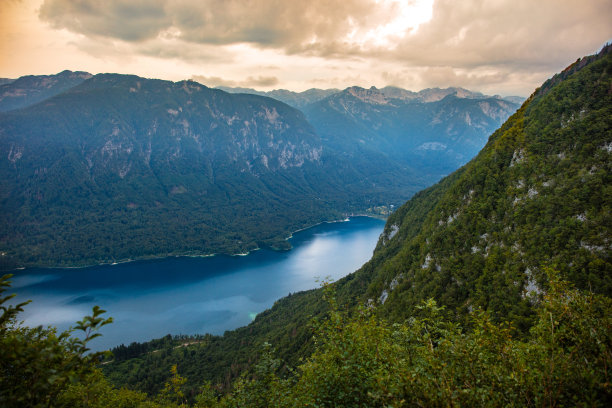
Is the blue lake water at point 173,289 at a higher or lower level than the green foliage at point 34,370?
lower

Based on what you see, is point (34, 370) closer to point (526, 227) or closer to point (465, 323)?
point (465, 323)

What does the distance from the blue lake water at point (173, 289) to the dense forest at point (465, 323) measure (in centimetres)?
2298

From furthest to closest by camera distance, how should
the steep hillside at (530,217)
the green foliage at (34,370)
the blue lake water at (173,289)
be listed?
1. the blue lake water at (173,289)
2. the steep hillside at (530,217)
3. the green foliage at (34,370)

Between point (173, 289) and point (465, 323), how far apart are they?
462 feet

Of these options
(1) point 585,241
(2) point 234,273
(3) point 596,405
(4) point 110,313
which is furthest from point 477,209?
(2) point 234,273

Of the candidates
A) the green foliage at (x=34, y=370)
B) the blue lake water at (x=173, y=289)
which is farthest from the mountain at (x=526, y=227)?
the blue lake water at (x=173, y=289)

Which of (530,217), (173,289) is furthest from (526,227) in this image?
(173,289)

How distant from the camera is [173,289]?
14562 centimetres

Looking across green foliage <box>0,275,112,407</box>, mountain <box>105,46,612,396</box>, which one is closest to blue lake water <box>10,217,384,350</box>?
mountain <box>105,46,612,396</box>

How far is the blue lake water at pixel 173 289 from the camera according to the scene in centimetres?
11456

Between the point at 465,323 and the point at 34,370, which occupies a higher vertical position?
the point at 34,370

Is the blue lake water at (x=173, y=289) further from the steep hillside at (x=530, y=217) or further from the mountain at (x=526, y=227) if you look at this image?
the steep hillside at (x=530, y=217)

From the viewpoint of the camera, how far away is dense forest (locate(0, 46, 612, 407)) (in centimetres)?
746

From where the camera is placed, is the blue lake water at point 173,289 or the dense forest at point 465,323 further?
the blue lake water at point 173,289
